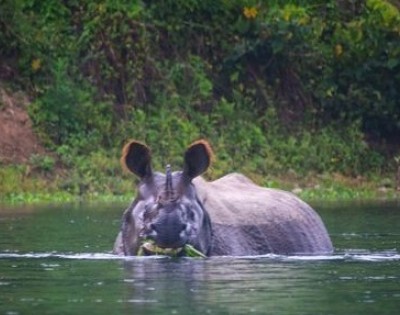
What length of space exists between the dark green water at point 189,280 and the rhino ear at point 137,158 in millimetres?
722

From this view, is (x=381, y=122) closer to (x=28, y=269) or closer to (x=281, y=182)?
(x=281, y=182)

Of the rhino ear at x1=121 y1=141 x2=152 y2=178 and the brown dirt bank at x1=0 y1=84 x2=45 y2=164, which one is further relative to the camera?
the brown dirt bank at x1=0 y1=84 x2=45 y2=164

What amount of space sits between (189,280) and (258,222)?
2563 mm

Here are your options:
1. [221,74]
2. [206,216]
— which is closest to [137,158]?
[206,216]

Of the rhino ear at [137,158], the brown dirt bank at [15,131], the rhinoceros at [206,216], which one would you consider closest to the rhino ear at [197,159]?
the rhinoceros at [206,216]

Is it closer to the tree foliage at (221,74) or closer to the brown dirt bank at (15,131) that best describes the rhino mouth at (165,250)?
the brown dirt bank at (15,131)

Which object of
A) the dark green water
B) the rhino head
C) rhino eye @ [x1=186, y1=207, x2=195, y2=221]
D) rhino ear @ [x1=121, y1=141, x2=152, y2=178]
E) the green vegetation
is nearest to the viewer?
the dark green water

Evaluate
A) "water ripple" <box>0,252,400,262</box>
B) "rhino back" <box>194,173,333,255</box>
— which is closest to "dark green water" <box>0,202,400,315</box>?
"water ripple" <box>0,252,400,262</box>

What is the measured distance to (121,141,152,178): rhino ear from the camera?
45.8 ft

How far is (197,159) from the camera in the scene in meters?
14.0

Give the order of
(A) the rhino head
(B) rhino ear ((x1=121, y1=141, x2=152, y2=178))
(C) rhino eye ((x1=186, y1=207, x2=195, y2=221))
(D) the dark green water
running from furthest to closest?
1. (B) rhino ear ((x1=121, y1=141, x2=152, y2=178))
2. (C) rhino eye ((x1=186, y1=207, x2=195, y2=221))
3. (A) the rhino head
4. (D) the dark green water

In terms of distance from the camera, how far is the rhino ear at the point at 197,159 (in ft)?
45.8

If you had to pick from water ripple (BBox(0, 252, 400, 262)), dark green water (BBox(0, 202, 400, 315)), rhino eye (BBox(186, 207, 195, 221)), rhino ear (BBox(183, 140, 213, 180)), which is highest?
rhino ear (BBox(183, 140, 213, 180))

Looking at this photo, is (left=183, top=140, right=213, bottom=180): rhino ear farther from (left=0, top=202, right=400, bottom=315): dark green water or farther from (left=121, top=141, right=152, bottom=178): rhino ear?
(left=0, top=202, right=400, bottom=315): dark green water
